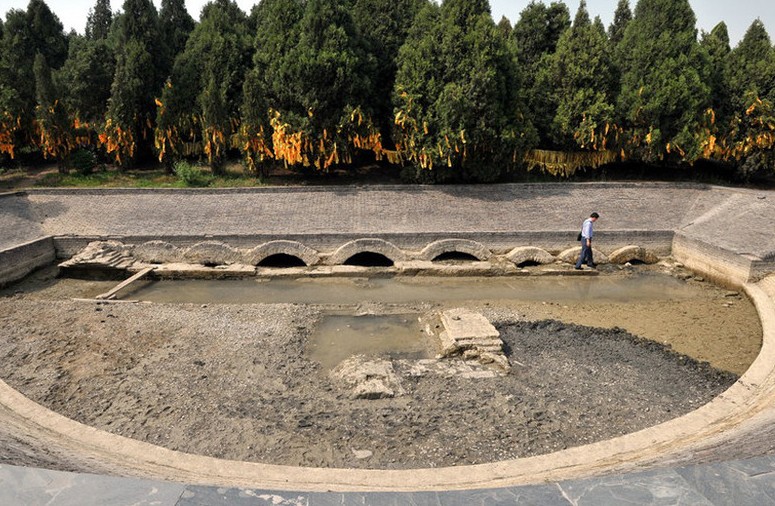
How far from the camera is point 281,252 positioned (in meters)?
16.3

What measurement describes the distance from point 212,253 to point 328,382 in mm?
8777

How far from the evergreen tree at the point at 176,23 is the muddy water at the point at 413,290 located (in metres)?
16.5

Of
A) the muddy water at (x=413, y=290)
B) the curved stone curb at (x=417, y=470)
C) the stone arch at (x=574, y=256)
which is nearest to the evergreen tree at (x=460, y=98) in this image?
the stone arch at (x=574, y=256)

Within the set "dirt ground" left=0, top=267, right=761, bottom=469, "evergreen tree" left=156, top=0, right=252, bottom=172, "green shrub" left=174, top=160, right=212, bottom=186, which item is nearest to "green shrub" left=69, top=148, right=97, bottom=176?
"evergreen tree" left=156, top=0, right=252, bottom=172

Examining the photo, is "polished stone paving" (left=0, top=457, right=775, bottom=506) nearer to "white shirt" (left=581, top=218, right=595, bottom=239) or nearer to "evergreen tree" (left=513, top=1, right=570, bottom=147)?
"white shirt" (left=581, top=218, right=595, bottom=239)

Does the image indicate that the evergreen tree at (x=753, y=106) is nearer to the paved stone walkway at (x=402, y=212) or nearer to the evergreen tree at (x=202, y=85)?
the paved stone walkway at (x=402, y=212)

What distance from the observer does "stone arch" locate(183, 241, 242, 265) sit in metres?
16.2

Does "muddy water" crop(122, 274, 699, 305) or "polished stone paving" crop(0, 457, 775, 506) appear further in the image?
"muddy water" crop(122, 274, 699, 305)

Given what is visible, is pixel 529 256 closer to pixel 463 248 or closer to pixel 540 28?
pixel 463 248

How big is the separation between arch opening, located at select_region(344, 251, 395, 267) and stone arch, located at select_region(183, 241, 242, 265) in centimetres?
370

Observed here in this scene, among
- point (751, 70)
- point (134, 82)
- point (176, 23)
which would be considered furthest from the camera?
point (176, 23)

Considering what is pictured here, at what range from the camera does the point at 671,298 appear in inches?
556

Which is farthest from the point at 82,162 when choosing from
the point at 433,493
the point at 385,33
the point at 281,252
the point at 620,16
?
the point at 620,16

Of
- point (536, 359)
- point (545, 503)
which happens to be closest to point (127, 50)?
point (536, 359)
